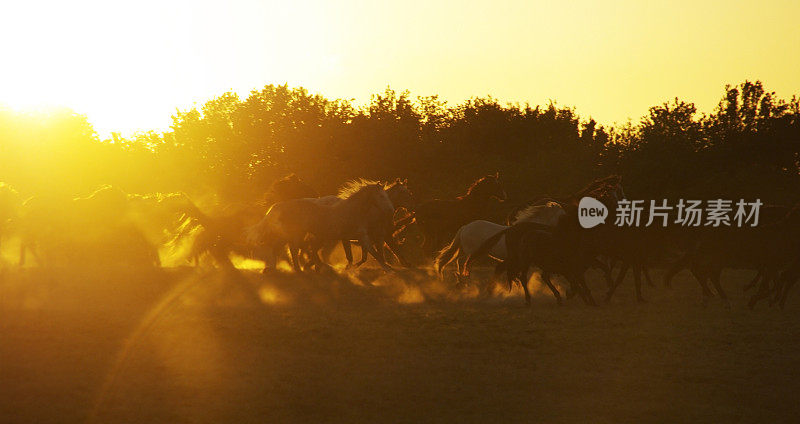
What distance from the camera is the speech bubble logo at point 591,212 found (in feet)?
55.6

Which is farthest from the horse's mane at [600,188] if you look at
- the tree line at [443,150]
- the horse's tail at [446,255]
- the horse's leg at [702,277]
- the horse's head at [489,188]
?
the tree line at [443,150]

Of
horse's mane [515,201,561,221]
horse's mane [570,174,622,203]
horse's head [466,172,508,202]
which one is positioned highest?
horse's mane [570,174,622,203]

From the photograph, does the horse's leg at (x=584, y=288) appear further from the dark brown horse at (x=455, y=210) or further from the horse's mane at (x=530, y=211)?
the dark brown horse at (x=455, y=210)

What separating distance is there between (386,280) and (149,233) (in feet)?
26.5

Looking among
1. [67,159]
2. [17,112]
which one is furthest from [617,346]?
[17,112]

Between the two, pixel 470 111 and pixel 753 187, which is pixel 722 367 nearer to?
pixel 753 187

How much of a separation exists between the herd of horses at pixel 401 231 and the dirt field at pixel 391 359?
79 cm

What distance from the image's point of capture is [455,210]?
80.7 feet

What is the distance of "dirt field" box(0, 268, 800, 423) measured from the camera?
9234 millimetres

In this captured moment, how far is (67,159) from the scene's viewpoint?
69.4 meters

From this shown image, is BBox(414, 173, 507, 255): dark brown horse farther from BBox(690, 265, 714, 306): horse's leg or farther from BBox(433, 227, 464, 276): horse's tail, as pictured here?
BBox(690, 265, 714, 306): horse's leg

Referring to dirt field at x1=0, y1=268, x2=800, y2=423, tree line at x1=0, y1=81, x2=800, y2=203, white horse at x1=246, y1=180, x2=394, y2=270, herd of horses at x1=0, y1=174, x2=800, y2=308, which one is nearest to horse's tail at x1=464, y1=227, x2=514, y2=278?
herd of horses at x1=0, y1=174, x2=800, y2=308

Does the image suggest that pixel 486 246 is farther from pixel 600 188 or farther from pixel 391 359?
pixel 391 359

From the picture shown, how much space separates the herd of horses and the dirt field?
31.2 inches
